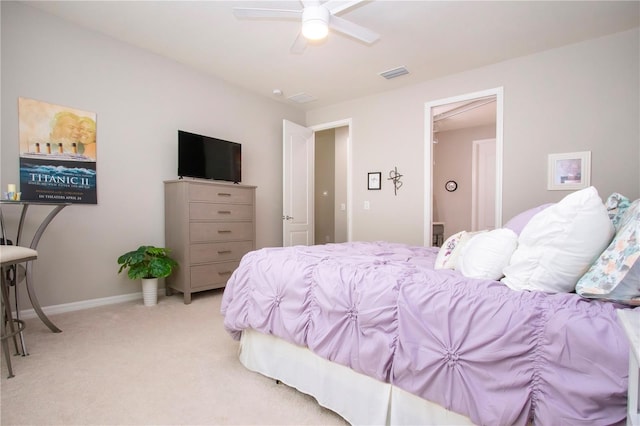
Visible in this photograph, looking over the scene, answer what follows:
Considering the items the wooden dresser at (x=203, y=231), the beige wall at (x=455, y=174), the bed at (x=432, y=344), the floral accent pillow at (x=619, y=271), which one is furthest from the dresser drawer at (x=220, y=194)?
the beige wall at (x=455, y=174)

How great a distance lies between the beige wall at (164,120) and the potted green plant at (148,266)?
0.33 meters

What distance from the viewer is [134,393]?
167 cm

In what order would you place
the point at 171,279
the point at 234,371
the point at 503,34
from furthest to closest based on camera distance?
the point at 171,279, the point at 503,34, the point at 234,371

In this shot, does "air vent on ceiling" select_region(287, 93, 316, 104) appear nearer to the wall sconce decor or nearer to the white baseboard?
the wall sconce decor

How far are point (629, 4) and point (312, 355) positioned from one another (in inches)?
140

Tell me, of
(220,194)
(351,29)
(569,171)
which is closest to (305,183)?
(220,194)

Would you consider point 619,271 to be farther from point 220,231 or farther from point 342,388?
point 220,231

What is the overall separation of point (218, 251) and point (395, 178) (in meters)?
2.45

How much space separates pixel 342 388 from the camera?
57.9 inches

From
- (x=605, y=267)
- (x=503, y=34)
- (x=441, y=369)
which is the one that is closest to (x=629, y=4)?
(x=503, y=34)

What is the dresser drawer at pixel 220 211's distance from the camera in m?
3.36

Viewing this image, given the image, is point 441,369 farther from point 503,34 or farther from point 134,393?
point 503,34

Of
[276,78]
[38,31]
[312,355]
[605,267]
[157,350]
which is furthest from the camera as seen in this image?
[276,78]

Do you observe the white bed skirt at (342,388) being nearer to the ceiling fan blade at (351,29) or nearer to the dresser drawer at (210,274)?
the dresser drawer at (210,274)
